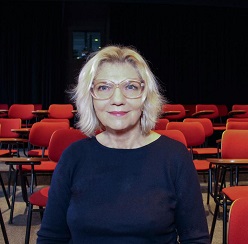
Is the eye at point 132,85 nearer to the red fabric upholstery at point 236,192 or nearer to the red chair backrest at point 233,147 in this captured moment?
the red fabric upholstery at point 236,192

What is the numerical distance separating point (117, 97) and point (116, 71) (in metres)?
0.11

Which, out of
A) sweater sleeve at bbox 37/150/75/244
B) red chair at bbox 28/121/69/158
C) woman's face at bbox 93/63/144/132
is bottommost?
red chair at bbox 28/121/69/158

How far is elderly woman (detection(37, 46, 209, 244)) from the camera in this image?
4.69ft

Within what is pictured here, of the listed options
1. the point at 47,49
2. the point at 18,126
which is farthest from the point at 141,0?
the point at 18,126

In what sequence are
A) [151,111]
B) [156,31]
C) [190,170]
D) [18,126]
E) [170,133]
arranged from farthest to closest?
[156,31] < [18,126] < [170,133] < [151,111] < [190,170]

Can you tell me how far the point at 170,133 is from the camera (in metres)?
3.65

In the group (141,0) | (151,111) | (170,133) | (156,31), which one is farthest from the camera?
(156,31)

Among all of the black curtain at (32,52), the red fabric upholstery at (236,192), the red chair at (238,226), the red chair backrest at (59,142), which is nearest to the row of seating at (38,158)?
the red chair backrest at (59,142)

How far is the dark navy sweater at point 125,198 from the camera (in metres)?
1.42

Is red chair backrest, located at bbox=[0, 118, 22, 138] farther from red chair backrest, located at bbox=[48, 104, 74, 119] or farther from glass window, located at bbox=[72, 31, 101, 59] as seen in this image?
glass window, located at bbox=[72, 31, 101, 59]

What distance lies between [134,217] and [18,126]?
4372mm

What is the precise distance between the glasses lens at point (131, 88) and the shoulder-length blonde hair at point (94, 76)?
32 millimetres

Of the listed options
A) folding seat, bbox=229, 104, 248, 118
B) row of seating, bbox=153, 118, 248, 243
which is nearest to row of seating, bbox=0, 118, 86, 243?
row of seating, bbox=153, 118, 248, 243

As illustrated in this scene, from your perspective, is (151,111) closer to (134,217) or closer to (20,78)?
(134,217)
